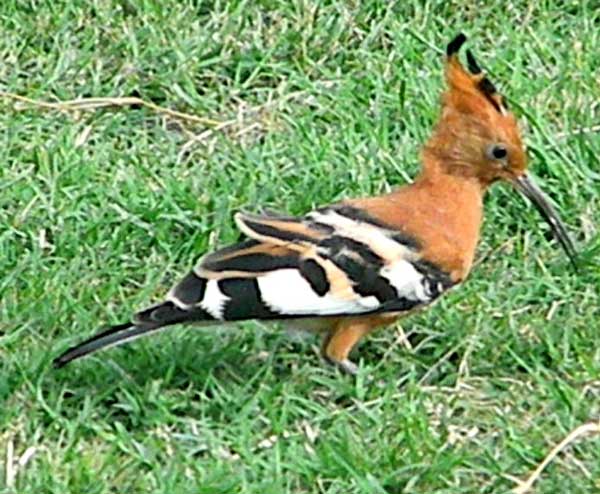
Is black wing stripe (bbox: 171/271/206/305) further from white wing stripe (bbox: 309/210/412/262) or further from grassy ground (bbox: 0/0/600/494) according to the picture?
white wing stripe (bbox: 309/210/412/262)

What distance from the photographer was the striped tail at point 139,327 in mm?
4691

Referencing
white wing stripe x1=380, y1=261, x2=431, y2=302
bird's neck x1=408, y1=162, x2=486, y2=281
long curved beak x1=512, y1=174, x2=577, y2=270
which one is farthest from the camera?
long curved beak x1=512, y1=174, x2=577, y2=270

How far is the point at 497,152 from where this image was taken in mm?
5090

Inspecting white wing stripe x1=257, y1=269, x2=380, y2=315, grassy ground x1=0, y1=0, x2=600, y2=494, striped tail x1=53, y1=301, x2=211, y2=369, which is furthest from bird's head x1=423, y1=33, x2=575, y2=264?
striped tail x1=53, y1=301, x2=211, y2=369

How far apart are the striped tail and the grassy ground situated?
0.55 feet

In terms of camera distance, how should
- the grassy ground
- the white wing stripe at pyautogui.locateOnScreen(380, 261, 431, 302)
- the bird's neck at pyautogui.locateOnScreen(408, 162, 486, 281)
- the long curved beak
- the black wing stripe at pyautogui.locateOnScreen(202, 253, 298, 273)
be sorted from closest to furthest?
the grassy ground < the black wing stripe at pyautogui.locateOnScreen(202, 253, 298, 273) < the white wing stripe at pyautogui.locateOnScreen(380, 261, 431, 302) < the bird's neck at pyautogui.locateOnScreen(408, 162, 486, 281) < the long curved beak

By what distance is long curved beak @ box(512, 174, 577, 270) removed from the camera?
5219mm

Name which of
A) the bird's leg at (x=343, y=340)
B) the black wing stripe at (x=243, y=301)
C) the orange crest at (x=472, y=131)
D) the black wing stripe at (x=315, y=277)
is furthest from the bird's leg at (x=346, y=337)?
the orange crest at (x=472, y=131)

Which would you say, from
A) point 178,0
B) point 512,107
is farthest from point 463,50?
point 178,0

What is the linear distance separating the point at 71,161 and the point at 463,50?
50.4 inches

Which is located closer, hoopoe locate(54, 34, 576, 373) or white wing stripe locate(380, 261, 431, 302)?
hoopoe locate(54, 34, 576, 373)

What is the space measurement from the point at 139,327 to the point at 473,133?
989 mm

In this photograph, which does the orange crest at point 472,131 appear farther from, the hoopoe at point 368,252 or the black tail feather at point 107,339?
the black tail feather at point 107,339

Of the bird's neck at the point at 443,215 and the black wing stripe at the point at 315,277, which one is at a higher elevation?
the bird's neck at the point at 443,215
